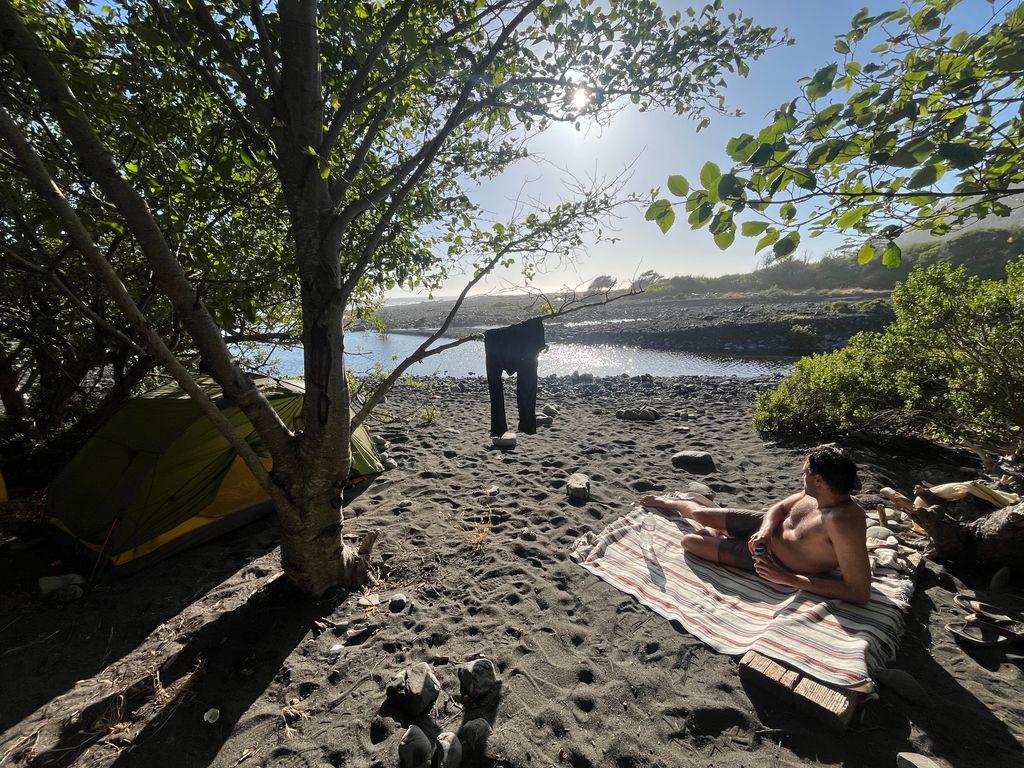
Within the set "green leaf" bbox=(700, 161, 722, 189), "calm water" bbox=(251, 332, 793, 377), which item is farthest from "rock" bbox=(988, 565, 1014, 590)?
"calm water" bbox=(251, 332, 793, 377)

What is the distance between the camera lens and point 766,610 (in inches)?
128

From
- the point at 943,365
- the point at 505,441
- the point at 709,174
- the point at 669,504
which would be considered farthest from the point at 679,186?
the point at 505,441

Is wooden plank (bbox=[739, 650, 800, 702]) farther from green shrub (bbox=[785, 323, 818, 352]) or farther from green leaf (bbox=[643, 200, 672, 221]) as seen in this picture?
green shrub (bbox=[785, 323, 818, 352])

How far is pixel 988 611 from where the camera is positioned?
9.85ft

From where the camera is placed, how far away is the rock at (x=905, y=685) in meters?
2.42

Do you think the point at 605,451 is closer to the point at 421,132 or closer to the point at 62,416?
the point at 421,132

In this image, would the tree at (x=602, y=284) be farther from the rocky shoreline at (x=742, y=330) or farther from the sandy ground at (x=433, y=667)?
the rocky shoreline at (x=742, y=330)

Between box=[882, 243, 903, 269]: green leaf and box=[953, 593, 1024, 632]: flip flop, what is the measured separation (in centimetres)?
276

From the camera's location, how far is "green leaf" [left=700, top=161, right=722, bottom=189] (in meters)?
1.60

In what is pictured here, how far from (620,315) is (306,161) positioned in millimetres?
40580

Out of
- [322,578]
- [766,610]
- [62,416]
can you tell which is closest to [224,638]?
[322,578]

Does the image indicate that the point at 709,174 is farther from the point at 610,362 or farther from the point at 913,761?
the point at 610,362

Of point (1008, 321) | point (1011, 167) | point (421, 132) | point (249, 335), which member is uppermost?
point (421, 132)

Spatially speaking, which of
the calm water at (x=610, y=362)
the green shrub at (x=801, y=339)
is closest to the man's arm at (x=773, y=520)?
the calm water at (x=610, y=362)
